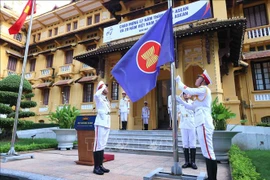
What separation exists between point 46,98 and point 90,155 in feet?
58.9

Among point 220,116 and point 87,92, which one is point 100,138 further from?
point 87,92

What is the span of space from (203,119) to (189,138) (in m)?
1.82

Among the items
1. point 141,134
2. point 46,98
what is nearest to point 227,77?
point 141,134

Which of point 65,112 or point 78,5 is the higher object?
point 78,5

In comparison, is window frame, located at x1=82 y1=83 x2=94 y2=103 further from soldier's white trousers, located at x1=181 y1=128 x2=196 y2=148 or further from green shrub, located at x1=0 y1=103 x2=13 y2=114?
soldier's white trousers, located at x1=181 y1=128 x2=196 y2=148

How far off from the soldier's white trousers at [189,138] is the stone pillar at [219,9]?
32.4ft

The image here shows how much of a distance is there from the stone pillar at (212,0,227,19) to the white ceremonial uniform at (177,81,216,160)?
34.7 ft

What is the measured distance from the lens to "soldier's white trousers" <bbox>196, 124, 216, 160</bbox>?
11.0ft

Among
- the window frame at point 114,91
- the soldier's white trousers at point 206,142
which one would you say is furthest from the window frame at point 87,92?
the soldier's white trousers at point 206,142

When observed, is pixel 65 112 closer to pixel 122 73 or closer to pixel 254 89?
pixel 122 73

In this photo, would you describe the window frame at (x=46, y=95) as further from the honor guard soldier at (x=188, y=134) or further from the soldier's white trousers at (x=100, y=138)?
the honor guard soldier at (x=188, y=134)

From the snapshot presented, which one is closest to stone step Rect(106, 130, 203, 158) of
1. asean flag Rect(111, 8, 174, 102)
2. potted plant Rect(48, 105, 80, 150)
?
potted plant Rect(48, 105, 80, 150)

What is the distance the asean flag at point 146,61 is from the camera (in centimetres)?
382

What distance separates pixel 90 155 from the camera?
207 inches
